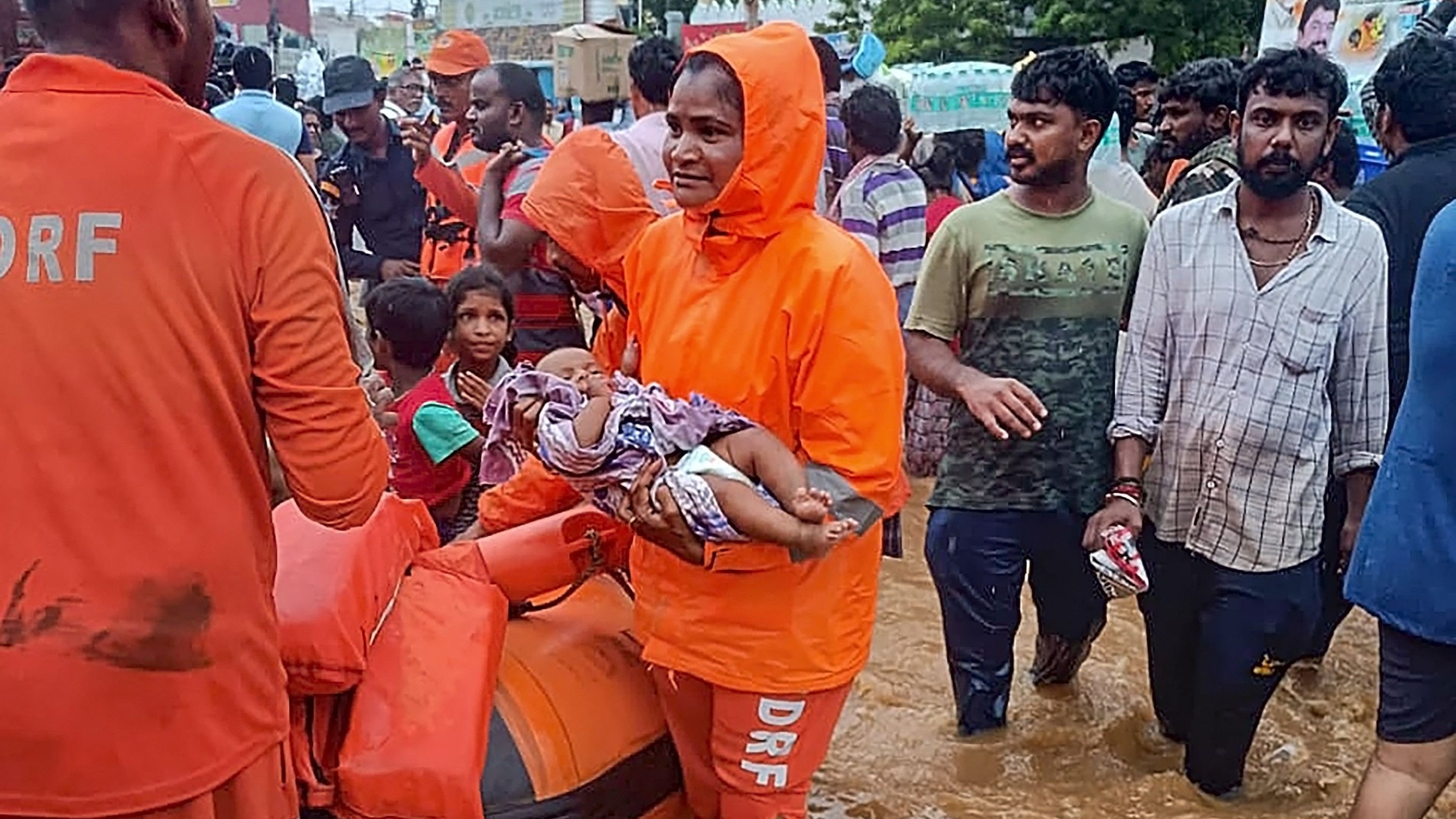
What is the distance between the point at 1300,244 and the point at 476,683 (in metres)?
2.09

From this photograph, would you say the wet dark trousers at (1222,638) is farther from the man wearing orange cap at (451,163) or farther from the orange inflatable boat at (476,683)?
the man wearing orange cap at (451,163)

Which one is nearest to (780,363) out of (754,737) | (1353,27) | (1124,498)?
(754,737)

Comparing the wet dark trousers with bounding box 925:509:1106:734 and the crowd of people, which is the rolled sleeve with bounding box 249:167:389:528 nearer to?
the crowd of people

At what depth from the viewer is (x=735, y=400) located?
234 cm

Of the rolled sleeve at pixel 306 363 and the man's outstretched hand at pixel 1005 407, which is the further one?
the man's outstretched hand at pixel 1005 407

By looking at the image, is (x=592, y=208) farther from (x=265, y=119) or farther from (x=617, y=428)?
(x=265, y=119)

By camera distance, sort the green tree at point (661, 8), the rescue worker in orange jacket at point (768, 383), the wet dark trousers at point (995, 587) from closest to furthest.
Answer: the rescue worker in orange jacket at point (768, 383), the wet dark trousers at point (995, 587), the green tree at point (661, 8)

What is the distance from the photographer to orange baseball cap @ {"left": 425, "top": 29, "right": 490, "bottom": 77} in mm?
5660

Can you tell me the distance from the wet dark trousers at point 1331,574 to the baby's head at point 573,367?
6.80ft

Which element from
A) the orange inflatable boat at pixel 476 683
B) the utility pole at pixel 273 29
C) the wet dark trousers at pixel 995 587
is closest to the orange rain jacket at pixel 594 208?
the orange inflatable boat at pixel 476 683

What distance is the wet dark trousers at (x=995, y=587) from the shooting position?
11.0 ft

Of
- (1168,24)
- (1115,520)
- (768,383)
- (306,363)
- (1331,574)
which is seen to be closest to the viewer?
(306,363)

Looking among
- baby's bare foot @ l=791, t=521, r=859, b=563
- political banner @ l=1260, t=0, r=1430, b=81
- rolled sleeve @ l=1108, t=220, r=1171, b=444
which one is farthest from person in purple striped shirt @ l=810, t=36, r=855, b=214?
baby's bare foot @ l=791, t=521, r=859, b=563

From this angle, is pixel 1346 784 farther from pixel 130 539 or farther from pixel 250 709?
pixel 130 539
